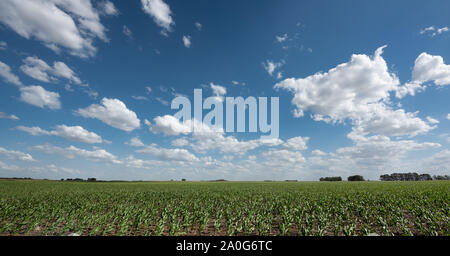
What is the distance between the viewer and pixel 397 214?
13812 mm
